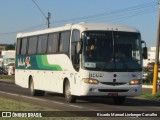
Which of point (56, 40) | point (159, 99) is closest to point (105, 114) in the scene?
point (56, 40)

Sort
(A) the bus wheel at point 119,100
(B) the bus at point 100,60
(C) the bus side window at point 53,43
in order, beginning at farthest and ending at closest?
(C) the bus side window at point 53,43 < (A) the bus wheel at point 119,100 < (B) the bus at point 100,60

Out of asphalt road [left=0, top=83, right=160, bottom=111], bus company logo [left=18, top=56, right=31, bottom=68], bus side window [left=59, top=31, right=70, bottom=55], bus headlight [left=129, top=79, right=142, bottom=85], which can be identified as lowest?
asphalt road [left=0, top=83, right=160, bottom=111]

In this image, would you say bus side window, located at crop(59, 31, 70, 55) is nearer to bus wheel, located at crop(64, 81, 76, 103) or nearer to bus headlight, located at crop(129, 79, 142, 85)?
bus wheel, located at crop(64, 81, 76, 103)

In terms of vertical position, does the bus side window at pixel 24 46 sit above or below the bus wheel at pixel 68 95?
above

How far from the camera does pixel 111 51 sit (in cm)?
2220

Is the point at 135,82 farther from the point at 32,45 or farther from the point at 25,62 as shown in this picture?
the point at 25,62

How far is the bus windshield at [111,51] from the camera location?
2198 centimetres

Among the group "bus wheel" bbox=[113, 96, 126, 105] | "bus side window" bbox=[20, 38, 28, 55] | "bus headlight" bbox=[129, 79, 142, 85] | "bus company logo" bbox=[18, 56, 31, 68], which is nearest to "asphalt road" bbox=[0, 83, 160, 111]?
"bus wheel" bbox=[113, 96, 126, 105]

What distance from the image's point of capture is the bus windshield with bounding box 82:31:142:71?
22.0m

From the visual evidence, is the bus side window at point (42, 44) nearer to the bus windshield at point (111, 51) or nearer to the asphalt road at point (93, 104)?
the asphalt road at point (93, 104)

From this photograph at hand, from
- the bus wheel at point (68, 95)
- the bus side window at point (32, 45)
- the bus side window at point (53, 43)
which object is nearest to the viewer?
the bus wheel at point (68, 95)

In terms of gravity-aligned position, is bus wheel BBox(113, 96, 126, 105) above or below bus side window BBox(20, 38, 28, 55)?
below

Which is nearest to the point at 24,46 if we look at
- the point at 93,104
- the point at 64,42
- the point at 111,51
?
the point at 64,42

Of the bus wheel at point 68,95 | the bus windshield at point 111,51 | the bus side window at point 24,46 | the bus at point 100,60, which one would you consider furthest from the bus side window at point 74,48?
the bus side window at point 24,46
